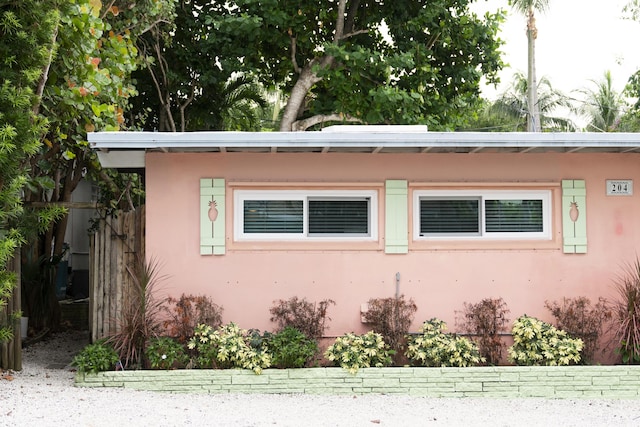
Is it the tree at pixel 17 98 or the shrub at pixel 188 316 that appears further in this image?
the shrub at pixel 188 316

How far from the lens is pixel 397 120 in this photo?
1603 cm

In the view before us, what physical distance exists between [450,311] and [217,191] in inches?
114

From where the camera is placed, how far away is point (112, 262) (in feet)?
30.3

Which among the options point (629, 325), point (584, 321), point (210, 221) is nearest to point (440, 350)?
point (584, 321)

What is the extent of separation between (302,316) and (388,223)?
140 centimetres

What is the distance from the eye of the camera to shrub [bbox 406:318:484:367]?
26.3 feet

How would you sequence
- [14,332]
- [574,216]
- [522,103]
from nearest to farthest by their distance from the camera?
1. [14,332]
2. [574,216]
3. [522,103]

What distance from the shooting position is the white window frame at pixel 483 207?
8.66 metres

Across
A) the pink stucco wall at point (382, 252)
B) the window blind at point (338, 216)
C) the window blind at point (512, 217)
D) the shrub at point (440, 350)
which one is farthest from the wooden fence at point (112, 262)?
the window blind at point (512, 217)

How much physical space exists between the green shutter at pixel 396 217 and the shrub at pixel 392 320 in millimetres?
594

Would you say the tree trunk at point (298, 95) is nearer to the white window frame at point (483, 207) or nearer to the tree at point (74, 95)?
the tree at point (74, 95)

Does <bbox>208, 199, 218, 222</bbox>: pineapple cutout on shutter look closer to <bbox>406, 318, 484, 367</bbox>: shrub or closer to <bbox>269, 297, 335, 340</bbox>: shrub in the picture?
<bbox>269, 297, 335, 340</bbox>: shrub

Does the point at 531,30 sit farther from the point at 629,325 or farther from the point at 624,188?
the point at 629,325

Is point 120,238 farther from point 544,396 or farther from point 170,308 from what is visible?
point 544,396
